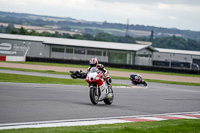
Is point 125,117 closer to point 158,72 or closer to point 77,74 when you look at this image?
point 77,74

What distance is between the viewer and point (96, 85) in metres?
14.3

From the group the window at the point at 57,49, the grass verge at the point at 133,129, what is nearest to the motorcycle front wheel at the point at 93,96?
the grass verge at the point at 133,129

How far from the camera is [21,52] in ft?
227

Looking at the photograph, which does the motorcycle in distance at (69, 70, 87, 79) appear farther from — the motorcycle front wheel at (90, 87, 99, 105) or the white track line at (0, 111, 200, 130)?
the white track line at (0, 111, 200, 130)

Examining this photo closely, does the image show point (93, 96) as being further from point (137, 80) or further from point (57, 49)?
point (57, 49)

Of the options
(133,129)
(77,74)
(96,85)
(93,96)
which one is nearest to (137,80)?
(77,74)

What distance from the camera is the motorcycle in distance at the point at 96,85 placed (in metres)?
14.1

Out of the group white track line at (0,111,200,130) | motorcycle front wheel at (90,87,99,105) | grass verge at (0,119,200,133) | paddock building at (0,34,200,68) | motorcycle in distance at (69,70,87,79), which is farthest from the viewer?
paddock building at (0,34,200,68)

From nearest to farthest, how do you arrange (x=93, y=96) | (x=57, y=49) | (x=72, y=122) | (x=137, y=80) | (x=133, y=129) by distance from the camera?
(x=133, y=129) < (x=72, y=122) < (x=93, y=96) < (x=137, y=80) < (x=57, y=49)

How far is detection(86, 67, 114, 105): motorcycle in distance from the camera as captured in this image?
46.3ft

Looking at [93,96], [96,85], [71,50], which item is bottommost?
[93,96]

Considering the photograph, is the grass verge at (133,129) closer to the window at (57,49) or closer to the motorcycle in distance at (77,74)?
the motorcycle in distance at (77,74)

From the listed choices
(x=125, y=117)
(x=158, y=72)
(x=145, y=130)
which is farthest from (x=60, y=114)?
(x=158, y=72)

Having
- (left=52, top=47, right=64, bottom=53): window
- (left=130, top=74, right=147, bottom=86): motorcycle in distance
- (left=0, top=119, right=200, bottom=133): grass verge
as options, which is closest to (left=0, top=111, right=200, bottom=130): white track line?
(left=0, top=119, right=200, bottom=133): grass verge
